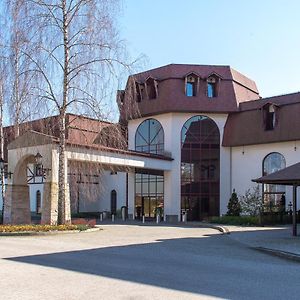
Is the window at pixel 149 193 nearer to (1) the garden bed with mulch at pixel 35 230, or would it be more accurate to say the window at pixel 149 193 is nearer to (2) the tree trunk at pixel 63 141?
(2) the tree trunk at pixel 63 141

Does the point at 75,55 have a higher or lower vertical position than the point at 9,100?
higher

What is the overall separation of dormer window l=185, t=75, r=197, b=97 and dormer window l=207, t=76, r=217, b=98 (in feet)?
3.51

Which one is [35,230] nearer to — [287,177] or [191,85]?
[287,177]

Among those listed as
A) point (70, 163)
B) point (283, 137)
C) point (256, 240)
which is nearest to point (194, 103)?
point (283, 137)

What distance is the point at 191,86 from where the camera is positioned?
39656mm

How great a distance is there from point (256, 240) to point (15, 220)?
14730 millimetres

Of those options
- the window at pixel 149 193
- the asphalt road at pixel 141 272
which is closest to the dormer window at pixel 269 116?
the window at pixel 149 193

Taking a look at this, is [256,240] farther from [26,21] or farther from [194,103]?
[194,103]

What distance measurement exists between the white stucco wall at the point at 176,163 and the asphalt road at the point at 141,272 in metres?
20.5

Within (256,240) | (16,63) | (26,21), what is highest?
(26,21)

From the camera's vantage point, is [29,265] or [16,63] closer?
[29,265]

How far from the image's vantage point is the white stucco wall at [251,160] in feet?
117

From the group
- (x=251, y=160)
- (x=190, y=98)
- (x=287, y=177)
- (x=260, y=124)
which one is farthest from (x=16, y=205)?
(x=260, y=124)

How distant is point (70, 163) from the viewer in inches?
→ 1163
